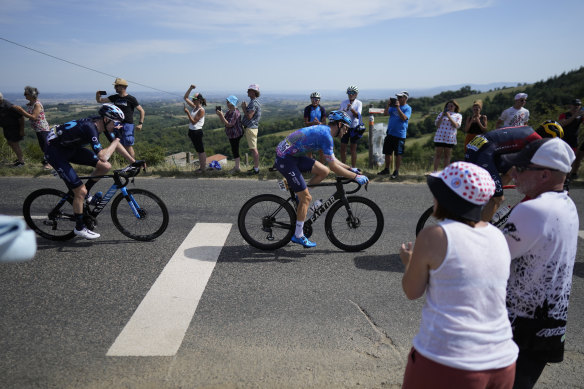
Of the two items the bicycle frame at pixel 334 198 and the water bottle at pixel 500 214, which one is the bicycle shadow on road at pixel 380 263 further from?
the water bottle at pixel 500 214

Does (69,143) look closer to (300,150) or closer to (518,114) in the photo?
(300,150)

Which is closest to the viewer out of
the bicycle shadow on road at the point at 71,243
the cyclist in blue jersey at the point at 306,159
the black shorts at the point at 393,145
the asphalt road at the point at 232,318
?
the asphalt road at the point at 232,318

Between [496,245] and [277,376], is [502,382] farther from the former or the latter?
[277,376]

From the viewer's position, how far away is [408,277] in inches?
75.8

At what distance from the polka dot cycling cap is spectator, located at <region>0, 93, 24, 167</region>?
1151cm

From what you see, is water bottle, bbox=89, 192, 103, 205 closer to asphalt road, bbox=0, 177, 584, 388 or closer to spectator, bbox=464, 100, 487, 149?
asphalt road, bbox=0, 177, 584, 388

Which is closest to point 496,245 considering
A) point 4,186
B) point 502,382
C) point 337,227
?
point 502,382

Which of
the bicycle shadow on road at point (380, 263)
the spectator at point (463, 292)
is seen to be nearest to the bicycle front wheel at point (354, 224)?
the bicycle shadow on road at point (380, 263)

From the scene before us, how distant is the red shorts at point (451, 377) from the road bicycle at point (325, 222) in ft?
12.6

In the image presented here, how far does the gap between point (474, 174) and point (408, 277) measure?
1.92ft

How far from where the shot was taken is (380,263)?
17.8 ft

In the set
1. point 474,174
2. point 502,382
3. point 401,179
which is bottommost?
point 401,179

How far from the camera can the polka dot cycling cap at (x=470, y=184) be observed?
1.81m

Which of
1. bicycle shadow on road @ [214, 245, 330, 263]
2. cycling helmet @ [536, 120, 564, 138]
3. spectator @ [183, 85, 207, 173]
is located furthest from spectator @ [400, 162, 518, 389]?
spectator @ [183, 85, 207, 173]
